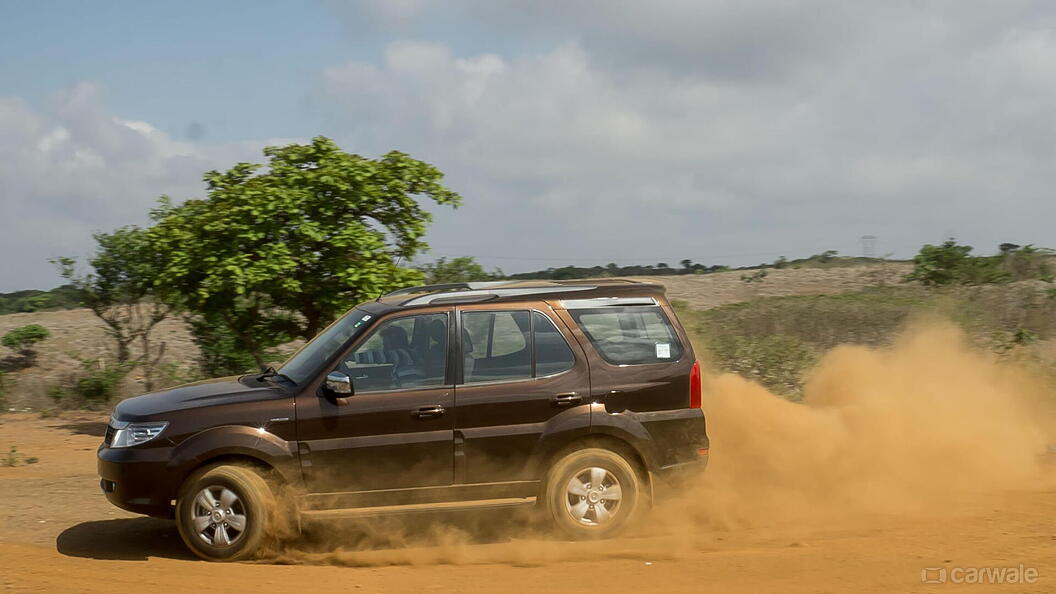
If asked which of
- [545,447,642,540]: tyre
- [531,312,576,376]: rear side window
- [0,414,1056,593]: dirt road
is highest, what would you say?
[531,312,576,376]: rear side window

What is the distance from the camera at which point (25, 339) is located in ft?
80.9

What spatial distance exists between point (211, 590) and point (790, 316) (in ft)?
50.6

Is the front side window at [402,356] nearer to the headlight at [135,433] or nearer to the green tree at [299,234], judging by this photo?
the headlight at [135,433]

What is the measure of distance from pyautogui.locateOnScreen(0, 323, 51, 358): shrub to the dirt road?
710 inches

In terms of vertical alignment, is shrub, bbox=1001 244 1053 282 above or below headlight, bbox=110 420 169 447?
above

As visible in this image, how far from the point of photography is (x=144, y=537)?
7.55 m

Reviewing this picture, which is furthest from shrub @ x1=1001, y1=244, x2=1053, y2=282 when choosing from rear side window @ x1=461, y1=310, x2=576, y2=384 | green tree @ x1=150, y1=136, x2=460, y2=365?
rear side window @ x1=461, y1=310, x2=576, y2=384

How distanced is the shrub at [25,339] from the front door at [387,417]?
20695 mm

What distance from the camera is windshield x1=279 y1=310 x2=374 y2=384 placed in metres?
7.11

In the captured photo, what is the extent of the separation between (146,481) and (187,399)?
0.64 m

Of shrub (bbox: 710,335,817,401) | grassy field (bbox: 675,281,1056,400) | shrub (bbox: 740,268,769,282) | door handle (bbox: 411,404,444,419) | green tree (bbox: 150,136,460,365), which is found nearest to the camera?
door handle (bbox: 411,404,444,419)

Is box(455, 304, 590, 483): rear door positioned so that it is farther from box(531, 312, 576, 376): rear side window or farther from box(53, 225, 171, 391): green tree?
box(53, 225, 171, 391): green tree

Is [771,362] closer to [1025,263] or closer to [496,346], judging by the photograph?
[496,346]

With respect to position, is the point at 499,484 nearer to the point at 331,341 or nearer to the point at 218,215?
the point at 331,341
